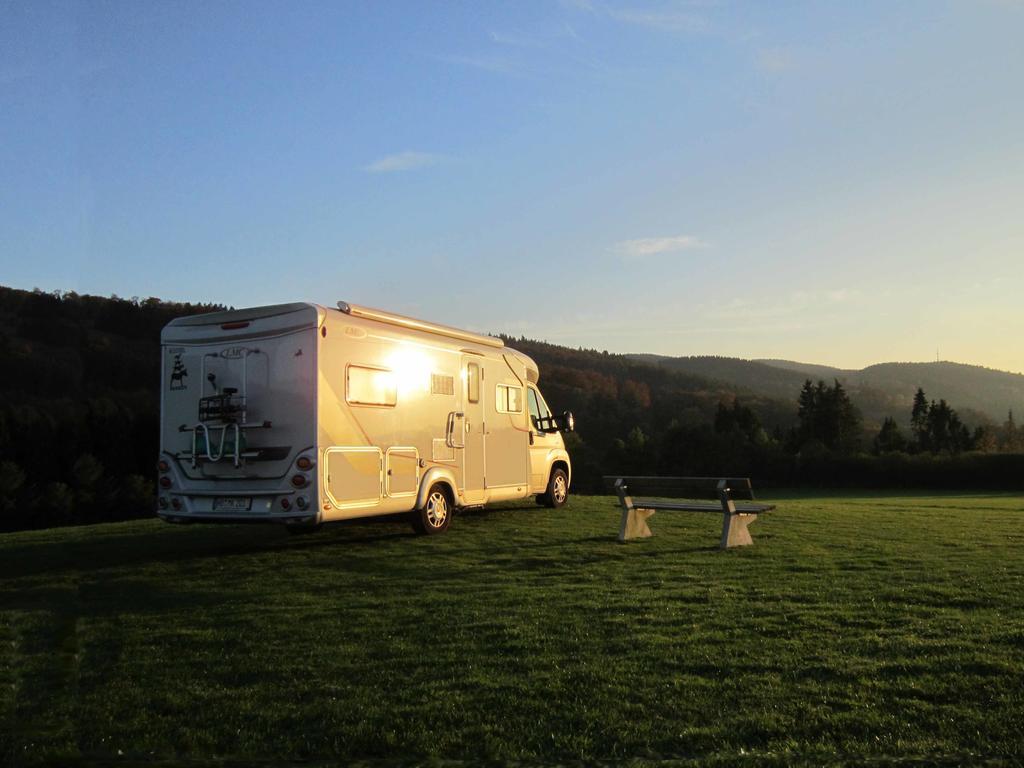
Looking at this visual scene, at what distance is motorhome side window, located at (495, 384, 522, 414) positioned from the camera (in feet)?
43.2

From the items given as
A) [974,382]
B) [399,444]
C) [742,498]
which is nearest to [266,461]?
[399,444]

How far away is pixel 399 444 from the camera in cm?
1077

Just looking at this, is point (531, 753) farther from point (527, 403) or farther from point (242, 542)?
point (527, 403)

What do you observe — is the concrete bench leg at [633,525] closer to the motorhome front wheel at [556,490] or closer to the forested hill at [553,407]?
the motorhome front wheel at [556,490]

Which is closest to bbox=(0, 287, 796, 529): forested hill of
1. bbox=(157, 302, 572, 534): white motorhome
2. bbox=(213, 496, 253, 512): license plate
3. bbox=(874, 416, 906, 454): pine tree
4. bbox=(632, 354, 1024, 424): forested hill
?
bbox=(157, 302, 572, 534): white motorhome

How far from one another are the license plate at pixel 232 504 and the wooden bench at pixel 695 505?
4461 mm

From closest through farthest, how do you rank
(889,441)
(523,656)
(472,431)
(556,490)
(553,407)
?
(523,656), (472,431), (556,490), (553,407), (889,441)

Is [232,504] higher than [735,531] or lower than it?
higher

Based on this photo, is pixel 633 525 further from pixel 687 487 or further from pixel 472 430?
pixel 472 430

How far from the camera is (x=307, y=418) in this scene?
949 cm

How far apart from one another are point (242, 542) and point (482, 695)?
25.8ft

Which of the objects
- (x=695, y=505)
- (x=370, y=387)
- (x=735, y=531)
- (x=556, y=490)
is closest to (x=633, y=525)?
(x=695, y=505)

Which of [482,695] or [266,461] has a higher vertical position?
[266,461]

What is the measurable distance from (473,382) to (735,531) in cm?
430
